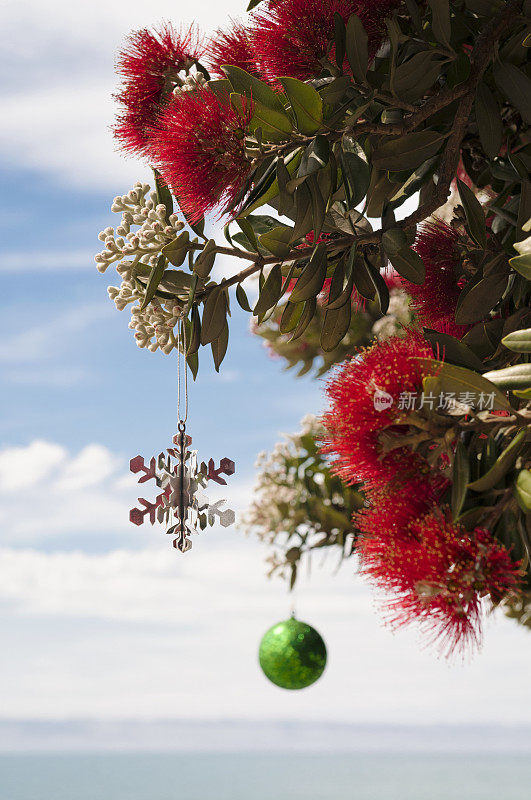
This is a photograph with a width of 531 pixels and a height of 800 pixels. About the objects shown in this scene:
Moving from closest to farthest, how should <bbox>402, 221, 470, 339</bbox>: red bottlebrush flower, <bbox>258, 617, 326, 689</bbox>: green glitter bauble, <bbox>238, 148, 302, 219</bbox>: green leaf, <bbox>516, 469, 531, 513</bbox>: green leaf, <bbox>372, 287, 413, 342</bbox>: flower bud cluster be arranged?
<bbox>516, 469, 531, 513</bbox>: green leaf
<bbox>238, 148, 302, 219</bbox>: green leaf
<bbox>402, 221, 470, 339</bbox>: red bottlebrush flower
<bbox>258, 617, 326, 689</bbox>: green glitter bauble
<bbox>372, 287, 413, 342</bbox>: flower bud cluster

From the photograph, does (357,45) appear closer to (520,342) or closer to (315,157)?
(315,157)

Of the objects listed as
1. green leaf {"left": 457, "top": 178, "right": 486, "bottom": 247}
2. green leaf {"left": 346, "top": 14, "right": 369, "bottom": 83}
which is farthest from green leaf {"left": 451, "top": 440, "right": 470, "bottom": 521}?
green leaf {"left": 346, "top": 14, "right": 369, "bottom": 83}

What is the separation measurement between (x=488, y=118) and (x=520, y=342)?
0.43 meters

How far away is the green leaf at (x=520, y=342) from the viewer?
94cm

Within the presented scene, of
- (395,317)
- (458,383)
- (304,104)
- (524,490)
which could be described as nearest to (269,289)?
(304,104)

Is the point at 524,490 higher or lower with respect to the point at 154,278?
lower

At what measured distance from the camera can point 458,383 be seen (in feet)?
2.99

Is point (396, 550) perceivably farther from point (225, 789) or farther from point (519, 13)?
point (225, 789)

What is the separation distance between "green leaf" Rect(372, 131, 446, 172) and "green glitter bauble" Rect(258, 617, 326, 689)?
130cm

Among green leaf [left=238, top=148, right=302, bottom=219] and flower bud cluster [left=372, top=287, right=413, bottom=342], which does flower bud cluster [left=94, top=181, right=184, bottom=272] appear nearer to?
green leaf [left=238, top=148, right=302, bottom=219]

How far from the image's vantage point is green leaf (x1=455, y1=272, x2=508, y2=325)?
3.90 feet

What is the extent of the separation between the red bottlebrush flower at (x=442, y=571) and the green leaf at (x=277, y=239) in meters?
0.43

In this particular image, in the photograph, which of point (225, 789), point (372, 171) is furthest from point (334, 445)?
point (225, 789)

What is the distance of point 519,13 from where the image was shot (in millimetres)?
1198
